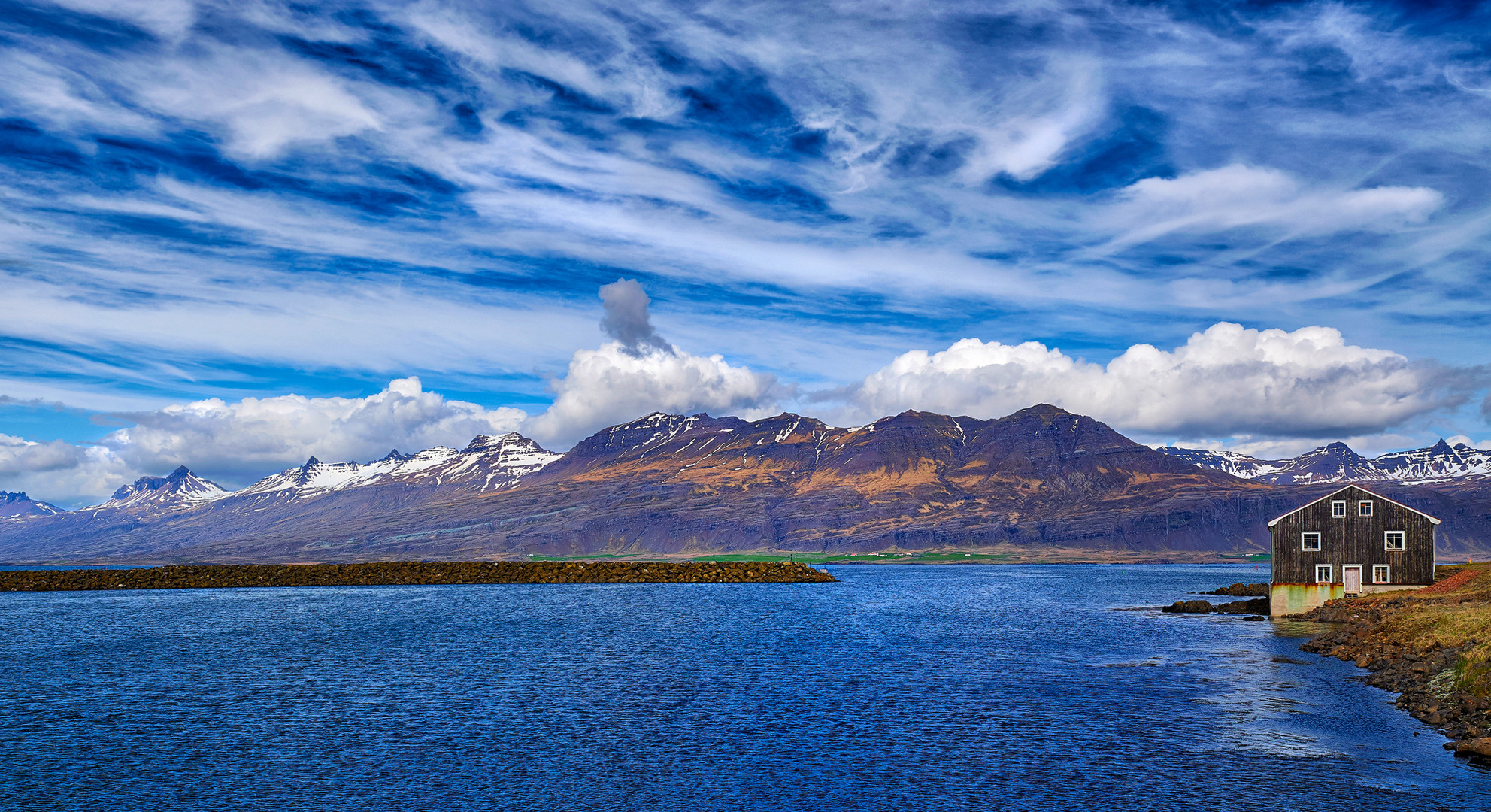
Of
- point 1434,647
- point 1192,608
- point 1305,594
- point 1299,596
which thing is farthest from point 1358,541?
point 1434,647

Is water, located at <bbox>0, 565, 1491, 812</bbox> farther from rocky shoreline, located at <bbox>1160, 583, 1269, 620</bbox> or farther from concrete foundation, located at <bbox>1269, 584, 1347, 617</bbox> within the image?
rocky shoreline, located at <bbox>1160, 583, 1269, 620</bbox>

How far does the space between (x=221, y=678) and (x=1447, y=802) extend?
58.2m

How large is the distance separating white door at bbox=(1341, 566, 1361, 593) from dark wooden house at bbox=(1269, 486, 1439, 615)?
66mm

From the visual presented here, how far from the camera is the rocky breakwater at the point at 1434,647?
1503 inches

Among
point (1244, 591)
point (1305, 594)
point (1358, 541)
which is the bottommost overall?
point (1244, 591)

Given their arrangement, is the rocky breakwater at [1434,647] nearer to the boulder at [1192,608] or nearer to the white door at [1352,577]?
the white door at [1352,577]

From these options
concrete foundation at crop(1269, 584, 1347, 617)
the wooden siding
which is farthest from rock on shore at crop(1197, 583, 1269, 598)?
the wooden siding

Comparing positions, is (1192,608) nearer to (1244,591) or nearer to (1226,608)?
(1226,608)

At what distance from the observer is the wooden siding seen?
3383 inches

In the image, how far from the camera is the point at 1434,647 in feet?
175

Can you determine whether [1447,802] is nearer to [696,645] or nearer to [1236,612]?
[696,645]

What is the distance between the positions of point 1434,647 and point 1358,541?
37.3 metres

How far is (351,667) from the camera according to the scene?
61.2m

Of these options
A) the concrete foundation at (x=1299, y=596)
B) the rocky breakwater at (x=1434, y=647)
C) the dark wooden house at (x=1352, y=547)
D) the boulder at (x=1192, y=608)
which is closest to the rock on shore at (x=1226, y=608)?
the boulder at (x=1192, y=608)
